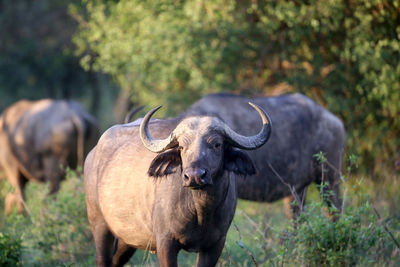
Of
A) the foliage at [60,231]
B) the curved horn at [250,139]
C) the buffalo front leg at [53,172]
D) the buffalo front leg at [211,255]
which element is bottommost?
the buffalo front leg at [53,172]

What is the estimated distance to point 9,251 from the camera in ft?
19.4

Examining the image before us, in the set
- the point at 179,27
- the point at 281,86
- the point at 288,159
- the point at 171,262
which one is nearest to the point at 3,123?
the point at 179,27

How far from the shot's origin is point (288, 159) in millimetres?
7367

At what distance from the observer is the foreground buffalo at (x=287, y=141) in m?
7.19

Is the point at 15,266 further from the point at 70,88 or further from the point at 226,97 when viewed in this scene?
the point at 70,88

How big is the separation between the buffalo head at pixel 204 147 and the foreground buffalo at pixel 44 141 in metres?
5.57

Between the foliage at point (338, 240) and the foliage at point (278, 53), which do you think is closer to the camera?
the foliage at point (338, 240)

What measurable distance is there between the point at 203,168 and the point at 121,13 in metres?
8.34

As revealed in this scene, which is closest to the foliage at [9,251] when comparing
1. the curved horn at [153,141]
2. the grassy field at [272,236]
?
the grassy field at [272,236]

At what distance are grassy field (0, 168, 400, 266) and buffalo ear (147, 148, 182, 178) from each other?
0.86 metres

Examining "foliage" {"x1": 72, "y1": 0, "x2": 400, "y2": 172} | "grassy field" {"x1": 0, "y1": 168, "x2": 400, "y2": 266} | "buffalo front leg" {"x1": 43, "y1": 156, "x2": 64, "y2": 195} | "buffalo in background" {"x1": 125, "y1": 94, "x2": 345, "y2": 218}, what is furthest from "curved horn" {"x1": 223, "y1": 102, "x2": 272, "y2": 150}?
"buffalo front leg" {"x1": 43, "y1": 156, "x2": 64, "y2": 195}

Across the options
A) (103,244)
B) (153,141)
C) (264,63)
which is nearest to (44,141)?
(264,63)

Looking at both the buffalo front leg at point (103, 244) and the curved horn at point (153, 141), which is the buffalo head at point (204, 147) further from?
the buffalo front leg at point (103, 244)

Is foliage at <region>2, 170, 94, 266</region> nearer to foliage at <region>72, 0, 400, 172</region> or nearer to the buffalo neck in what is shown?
the buffalo neck
